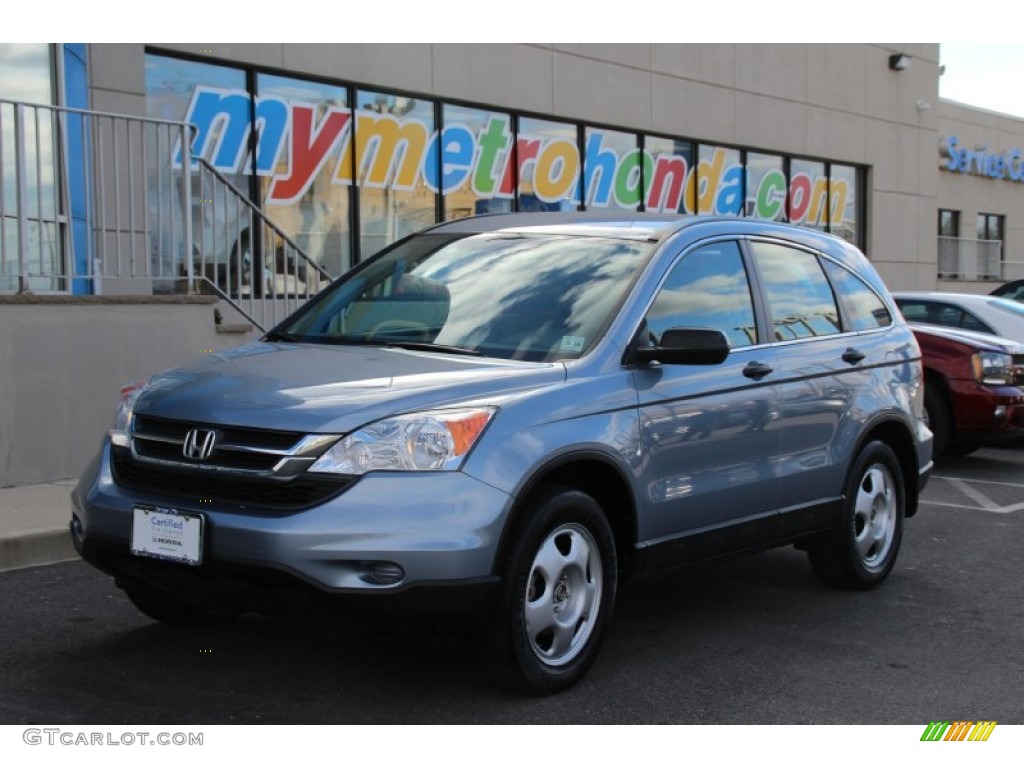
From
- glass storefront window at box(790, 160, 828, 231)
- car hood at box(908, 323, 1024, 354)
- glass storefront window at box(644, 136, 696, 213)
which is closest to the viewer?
car hood at box(908, 323, 1024, 354)

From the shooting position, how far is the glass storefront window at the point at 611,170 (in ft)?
58.5

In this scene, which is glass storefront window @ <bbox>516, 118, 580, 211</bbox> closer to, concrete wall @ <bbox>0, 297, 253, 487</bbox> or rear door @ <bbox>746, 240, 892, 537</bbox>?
concrete wall @ <bbox>0, 297, 253, 487</bbox>

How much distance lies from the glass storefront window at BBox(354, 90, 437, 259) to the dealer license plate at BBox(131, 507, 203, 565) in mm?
10399

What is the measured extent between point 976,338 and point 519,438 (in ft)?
25.7

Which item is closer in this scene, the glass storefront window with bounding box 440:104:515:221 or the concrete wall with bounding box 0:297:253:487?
the concrete wall with bounding box 0:297:253:487

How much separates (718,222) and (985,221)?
2746 centimetres

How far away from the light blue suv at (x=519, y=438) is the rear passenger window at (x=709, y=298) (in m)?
0.01

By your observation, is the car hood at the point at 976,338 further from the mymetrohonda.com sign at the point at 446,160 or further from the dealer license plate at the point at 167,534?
the dealer license plate at the point at 167,534

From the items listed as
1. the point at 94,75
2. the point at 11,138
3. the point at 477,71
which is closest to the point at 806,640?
the point at 11,138

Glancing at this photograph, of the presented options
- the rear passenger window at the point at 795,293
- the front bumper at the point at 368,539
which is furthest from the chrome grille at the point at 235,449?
the rear passenger window at the point at 795,293

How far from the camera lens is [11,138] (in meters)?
9.46

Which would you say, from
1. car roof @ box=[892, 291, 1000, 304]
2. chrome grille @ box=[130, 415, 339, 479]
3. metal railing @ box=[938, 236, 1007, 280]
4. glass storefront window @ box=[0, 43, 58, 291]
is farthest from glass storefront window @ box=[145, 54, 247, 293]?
metal railing @ box=[938, 236, 1007, 280]

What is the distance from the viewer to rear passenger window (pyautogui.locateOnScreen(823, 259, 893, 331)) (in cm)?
659

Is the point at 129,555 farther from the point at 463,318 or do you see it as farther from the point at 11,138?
the point at 11,138
